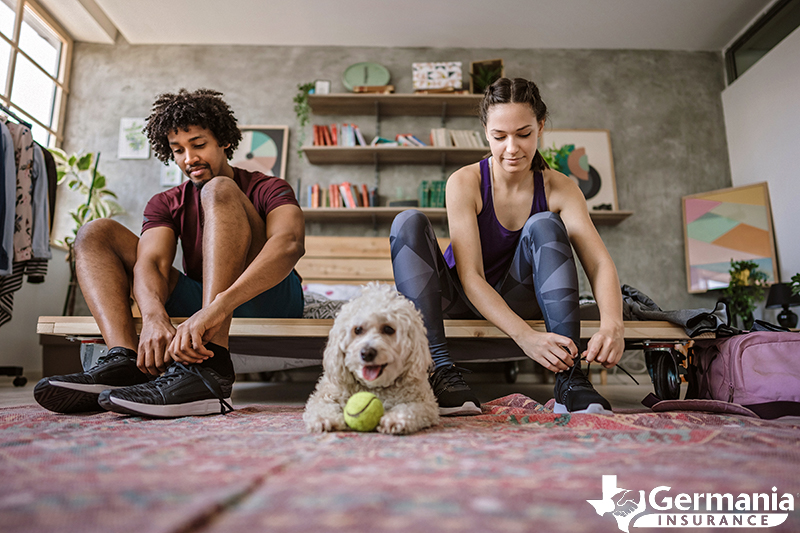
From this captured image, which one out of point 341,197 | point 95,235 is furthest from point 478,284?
point 341,197

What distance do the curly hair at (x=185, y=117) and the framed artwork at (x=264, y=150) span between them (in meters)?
2.34

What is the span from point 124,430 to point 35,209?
2.29 meters

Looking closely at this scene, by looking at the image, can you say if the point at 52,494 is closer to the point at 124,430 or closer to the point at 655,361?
the point at 124,430

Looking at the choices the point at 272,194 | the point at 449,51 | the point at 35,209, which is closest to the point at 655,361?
the point at 272,194

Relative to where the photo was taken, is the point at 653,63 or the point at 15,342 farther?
the point at 653,63

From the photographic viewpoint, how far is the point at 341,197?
12.3 ft

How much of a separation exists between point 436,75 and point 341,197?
1298 mm

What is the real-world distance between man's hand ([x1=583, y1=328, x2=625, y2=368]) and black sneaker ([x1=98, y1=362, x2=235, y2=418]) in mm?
856

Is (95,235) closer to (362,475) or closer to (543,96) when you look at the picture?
(362,475)

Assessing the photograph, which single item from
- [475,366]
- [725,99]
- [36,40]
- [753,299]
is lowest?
[475,366]

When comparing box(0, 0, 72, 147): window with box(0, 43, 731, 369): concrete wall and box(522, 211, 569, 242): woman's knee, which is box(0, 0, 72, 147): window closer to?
box(0, 43, 731, 369): concrete wall

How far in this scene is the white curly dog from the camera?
86 centimetres

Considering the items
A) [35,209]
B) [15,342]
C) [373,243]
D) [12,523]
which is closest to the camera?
[12,523]

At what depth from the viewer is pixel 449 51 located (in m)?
4.11
